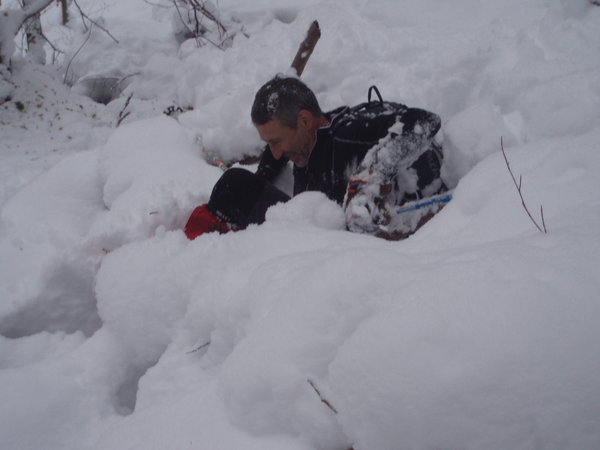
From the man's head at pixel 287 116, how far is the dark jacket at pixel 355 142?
0.08 m

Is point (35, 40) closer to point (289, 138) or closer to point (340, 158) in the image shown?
point (289, 138)

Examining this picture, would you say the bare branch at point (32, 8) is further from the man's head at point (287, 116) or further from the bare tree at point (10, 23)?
the man's head at point (287, 116)

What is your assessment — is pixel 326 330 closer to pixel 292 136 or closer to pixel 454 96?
pixel 292 136

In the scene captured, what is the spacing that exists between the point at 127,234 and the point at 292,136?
44.2 inches

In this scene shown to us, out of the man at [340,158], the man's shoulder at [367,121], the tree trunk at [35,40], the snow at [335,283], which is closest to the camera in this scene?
the snow at [335,283]

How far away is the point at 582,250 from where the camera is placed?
0.86 metres

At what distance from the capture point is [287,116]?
2211 millimetres

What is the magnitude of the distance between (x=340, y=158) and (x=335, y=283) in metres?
1.30

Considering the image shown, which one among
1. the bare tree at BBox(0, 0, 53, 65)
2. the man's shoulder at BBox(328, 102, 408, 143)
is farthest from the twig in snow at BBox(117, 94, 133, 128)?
the man's shoulder at BBox(328, 102, 408, 143)

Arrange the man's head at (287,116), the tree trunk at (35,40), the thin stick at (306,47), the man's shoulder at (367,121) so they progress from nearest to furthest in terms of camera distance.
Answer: the man's shoulder at (367,121) < the man's head at (287,116) < the thin stick at (306,47) < the tree trunk at (35,40)

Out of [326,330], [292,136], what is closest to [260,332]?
[326,330]

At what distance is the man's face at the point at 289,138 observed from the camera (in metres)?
2.24

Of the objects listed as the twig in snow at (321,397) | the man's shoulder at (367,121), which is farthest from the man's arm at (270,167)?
the twig in snow at (321,397)

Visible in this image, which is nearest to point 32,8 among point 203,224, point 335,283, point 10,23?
point 10,23
